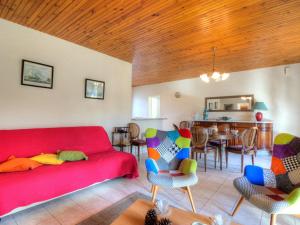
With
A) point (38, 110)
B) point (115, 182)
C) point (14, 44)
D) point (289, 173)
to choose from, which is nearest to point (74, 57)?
point (14, 44)

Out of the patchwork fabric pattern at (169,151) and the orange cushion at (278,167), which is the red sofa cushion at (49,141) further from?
the orange cushion at (278,167)

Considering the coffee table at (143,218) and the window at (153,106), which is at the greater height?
the window at (153,106)

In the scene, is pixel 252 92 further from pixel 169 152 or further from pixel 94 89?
pixel 94 89

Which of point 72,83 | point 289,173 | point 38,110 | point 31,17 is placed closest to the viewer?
point 289,173

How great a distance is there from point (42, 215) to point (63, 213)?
198 mm

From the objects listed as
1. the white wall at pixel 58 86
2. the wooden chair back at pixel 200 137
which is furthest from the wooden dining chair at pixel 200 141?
the white wall at pixel 58 86

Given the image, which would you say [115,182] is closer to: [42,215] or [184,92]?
[42,215]

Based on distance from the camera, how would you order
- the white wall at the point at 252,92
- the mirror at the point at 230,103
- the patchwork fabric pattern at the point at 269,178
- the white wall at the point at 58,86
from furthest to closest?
1. the mirror at the point at 230,103
2. the white wall at the point at 252,92
3. the white wall at the point at 58,86
4. the patchwork fabric pattern at the point at 269,178

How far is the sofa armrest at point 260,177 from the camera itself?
5.94ft

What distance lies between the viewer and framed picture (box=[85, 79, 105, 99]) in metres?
3.52

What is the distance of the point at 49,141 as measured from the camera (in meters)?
Result: 2.61

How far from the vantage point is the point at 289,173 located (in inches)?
69.2

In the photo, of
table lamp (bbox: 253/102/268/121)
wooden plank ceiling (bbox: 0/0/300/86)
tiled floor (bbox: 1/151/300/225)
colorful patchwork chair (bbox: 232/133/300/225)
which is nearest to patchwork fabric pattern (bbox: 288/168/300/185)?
colorful patchwork chair (bbox: 232/133/300/225)

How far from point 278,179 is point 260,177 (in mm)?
173
